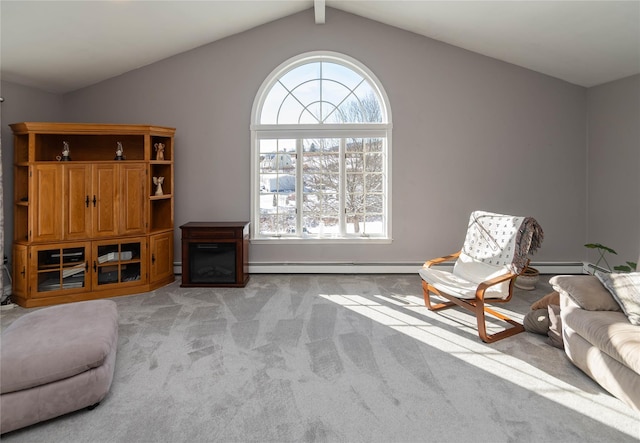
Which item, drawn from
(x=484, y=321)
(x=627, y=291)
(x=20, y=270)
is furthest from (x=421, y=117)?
(x=20, y=270)

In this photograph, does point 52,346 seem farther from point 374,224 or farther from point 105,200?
point 374,224

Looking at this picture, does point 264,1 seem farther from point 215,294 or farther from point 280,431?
point 280,431

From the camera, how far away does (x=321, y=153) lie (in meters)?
5.34

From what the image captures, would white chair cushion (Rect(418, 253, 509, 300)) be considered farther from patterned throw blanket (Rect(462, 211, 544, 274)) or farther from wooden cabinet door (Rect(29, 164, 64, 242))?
wooden cabinet door (Rect(29, 164, 64, 242))

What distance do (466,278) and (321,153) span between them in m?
2.61

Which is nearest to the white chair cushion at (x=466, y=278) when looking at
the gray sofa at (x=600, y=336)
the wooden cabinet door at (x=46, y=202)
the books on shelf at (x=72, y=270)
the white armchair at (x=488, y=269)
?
the white armchair at (x=488, y=269)

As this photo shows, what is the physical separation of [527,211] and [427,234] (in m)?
1.41

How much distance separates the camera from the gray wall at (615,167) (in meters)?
4.37

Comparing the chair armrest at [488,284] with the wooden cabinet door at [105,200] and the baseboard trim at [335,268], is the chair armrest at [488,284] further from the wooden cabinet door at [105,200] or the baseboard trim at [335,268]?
the wooden cabinet door at [105,200]

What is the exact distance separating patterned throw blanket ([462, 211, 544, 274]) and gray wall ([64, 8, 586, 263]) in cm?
127

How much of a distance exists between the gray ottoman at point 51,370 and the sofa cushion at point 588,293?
305 centimetres

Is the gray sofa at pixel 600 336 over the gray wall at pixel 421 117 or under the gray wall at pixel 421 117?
under

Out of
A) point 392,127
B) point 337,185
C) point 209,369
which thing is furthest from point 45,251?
point 392,127

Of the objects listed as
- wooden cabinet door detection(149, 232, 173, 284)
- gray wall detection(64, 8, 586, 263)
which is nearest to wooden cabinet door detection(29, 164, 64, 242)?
wooden cabinet door detection(149, 232, 173, 284)
